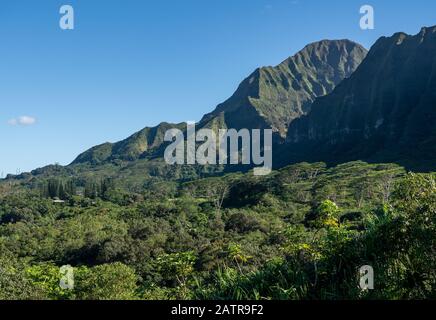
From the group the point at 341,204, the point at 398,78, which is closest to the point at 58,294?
the point at 341,204

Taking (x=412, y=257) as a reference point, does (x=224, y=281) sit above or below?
below

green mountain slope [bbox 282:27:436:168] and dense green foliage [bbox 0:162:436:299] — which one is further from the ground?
green mountain slope [bbox 282:27:436:168]

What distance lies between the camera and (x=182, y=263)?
26.1 metres

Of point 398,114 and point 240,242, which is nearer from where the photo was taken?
point 240,242

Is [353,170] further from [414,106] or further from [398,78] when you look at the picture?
[398,78]

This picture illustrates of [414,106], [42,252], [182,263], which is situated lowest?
[42,252]

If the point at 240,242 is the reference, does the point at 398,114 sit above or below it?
above

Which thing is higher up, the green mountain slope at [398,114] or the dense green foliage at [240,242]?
the green mountain slope at [398,114]

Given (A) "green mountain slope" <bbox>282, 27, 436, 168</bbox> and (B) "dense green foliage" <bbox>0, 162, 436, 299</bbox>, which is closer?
(B) "dense green foliage" <bbox>0, 162, 436, 299</bbox>

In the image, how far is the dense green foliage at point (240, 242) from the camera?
10.6 m

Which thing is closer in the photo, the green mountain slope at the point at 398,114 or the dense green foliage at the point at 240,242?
the dense green foliage at the point at 240,242

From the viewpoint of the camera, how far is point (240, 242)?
52.9 metres

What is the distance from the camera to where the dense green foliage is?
10570mm
